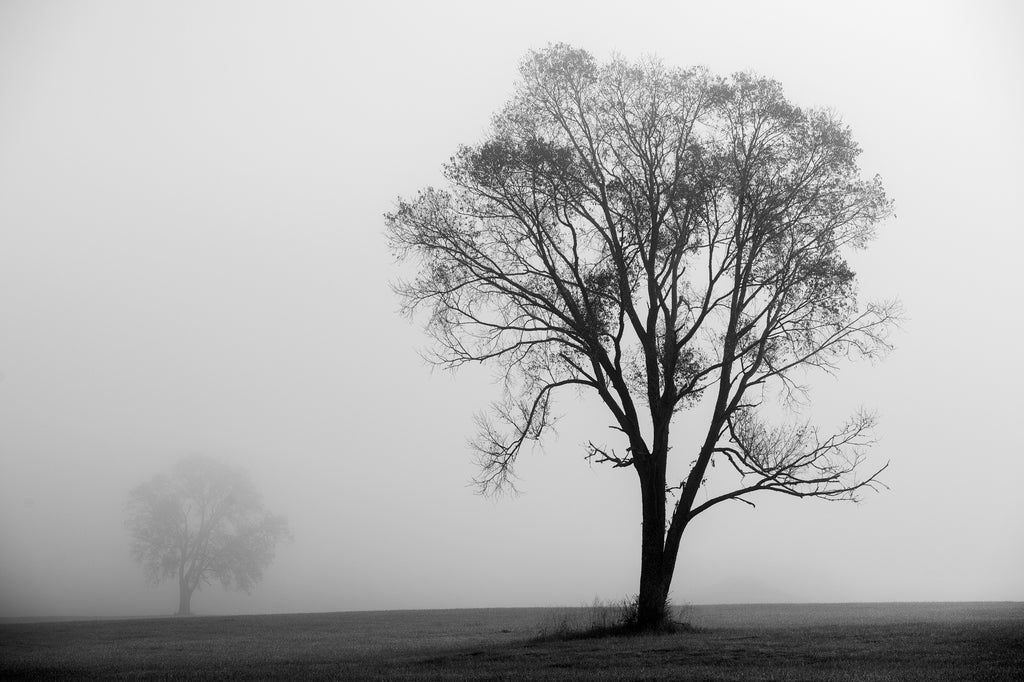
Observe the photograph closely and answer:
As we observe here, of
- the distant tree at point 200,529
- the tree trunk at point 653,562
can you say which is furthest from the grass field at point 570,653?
the distant tree at point 200,529

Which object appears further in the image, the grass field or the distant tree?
the distant tree

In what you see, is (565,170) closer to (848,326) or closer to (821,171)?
(821,171)

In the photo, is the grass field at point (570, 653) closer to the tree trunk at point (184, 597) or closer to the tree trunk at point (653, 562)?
the tree trunk at point (653, 562)

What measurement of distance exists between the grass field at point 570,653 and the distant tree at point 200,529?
129ft

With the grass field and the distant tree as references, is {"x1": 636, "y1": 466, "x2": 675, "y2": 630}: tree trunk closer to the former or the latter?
the grass field

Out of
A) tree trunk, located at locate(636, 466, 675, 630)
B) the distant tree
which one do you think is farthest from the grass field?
the distant tree

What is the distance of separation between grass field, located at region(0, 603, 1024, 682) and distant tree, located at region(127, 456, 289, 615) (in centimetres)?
3937

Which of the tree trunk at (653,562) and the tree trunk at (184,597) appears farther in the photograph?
the tree trunk at (184,597)

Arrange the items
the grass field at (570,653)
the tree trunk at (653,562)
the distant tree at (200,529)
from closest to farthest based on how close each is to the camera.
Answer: the grass field at (570,653), the tree trunk at (653,562), the distant tree at (200,529)

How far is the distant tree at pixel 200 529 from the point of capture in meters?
70.6

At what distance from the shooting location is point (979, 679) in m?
13.7

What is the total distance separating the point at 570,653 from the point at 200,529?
59753 millimetres

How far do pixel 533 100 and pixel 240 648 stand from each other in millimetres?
20087

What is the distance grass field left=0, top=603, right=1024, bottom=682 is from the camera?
1585 cm
